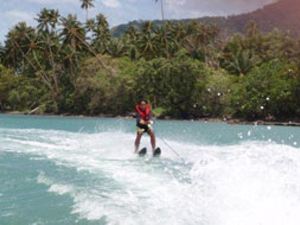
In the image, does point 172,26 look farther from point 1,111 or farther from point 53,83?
point 1,111

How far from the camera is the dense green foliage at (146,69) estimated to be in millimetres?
55725

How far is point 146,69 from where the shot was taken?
6147 centimetres

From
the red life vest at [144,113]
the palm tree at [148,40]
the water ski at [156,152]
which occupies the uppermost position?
the palm tree at [148,40]

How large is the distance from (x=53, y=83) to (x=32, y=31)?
815 cm

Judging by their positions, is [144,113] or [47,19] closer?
[144,113]

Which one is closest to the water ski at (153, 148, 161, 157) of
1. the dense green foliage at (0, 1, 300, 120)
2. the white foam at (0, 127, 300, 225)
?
the white foam at (0, 127, 300, 225)

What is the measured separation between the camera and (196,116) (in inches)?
2288

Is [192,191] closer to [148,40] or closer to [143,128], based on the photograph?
[143,128]

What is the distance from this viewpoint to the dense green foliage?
55.7 m

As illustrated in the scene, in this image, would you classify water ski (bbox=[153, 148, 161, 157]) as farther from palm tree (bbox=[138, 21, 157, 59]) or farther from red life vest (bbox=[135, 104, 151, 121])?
palm tree (bbox=[138, 21, 157, 59])

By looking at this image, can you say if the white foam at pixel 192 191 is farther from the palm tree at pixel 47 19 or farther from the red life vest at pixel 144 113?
the palm tree at pixel 47 19

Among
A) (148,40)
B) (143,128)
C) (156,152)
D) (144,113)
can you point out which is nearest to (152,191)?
(156,152)

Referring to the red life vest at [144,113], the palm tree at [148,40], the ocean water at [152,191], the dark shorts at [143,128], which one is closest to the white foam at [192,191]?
the ocean water at [152,191]

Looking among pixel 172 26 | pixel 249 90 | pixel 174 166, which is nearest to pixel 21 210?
pixel 174 166
